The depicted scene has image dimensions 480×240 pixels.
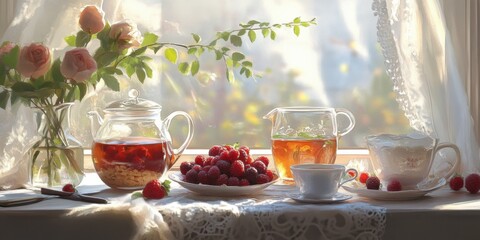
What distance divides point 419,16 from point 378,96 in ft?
0.95

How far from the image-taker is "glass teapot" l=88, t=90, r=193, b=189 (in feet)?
5.26

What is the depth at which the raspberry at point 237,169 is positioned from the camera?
157cm

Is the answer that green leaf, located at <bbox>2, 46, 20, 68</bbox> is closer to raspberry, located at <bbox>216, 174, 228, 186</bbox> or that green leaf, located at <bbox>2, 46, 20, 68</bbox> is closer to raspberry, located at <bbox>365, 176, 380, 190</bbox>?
raspberry, located at <bbox>216, 174, 228, 186</bbox>

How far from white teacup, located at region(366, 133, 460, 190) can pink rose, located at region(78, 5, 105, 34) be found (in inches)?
25.7

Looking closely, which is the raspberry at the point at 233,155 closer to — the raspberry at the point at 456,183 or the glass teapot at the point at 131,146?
the glass teapot at the point at 131,146

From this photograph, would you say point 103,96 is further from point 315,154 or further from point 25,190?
point 315,154

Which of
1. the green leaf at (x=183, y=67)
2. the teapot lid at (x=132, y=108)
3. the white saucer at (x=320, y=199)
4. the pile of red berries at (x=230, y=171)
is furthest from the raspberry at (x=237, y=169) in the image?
the green leaf at (x=183, y=67)

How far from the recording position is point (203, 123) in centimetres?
203

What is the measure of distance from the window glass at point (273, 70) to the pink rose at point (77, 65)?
41 centimetres

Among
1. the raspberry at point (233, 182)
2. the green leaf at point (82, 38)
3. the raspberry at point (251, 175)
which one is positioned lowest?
the raspberry at point (233, 182)

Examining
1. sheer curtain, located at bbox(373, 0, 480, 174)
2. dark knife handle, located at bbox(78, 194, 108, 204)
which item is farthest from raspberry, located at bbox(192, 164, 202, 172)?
sheer curtain, located at bbox(373, 0, 480, 174)

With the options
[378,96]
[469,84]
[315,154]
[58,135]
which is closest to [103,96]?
[58,135]

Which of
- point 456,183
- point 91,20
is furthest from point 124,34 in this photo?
point 456,183

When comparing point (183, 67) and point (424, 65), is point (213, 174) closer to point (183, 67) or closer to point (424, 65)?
point (183, 67)
